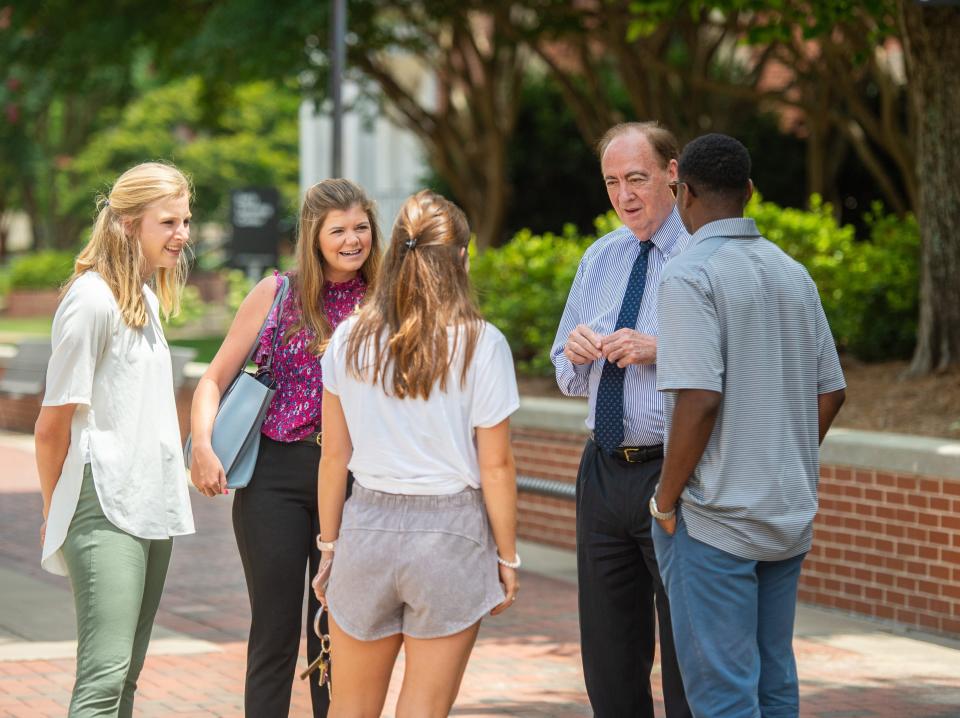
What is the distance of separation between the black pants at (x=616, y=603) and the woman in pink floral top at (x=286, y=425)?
0.87 meters

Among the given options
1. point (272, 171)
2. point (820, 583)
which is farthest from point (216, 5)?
point (272, 171)

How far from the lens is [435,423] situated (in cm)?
356

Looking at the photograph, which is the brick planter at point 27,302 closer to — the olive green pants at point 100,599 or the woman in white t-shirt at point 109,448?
the woman in white t-shirt at point 109,448

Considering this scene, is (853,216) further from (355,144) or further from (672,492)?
(672,492)

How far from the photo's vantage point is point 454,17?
17.2 m

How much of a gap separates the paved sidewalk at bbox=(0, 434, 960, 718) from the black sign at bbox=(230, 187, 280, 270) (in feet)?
27.1

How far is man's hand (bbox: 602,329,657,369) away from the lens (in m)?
4.24

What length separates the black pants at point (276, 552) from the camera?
15.1ft

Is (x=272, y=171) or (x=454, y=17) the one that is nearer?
(x=454, y=17)

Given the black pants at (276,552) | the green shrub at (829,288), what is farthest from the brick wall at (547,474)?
the black pants at (276,552)

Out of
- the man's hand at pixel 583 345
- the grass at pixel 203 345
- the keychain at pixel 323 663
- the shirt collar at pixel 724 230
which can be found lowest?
the grass at pixel 203 345

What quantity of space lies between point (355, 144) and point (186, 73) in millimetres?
11494

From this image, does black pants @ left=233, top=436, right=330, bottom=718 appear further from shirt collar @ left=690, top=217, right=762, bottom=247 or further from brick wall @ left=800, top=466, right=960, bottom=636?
brick wall @ left=800, top=466, right=960, bottom=636

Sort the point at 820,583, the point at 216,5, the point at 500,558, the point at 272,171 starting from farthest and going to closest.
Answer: the point at 272,171, the point at 216,5, the point at 820,583, the point at 500,558
